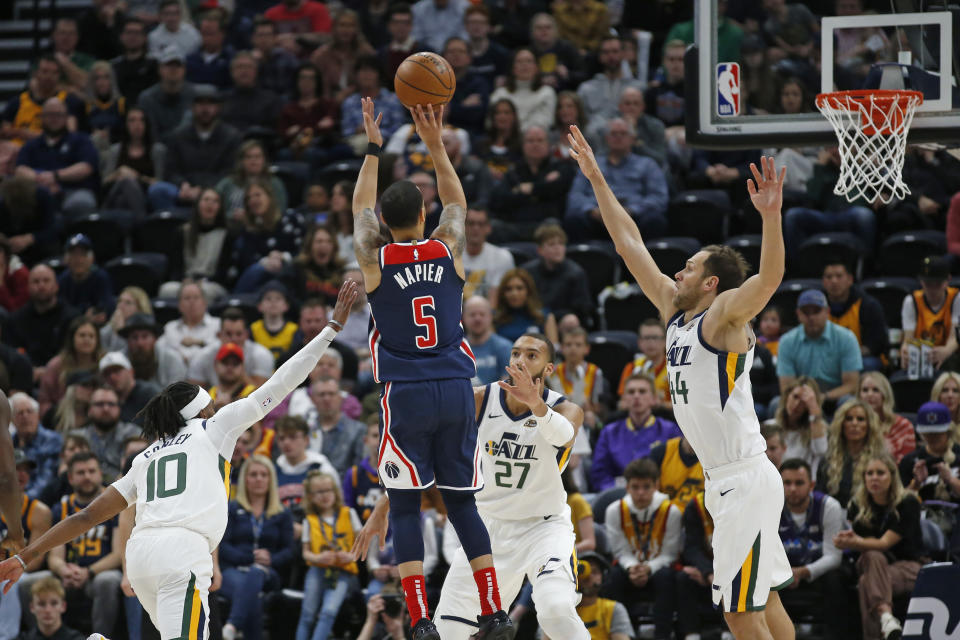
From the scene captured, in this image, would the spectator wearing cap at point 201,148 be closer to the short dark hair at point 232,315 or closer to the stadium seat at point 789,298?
the short dark hair at point 232,315

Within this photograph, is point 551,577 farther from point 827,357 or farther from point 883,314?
point 883,314

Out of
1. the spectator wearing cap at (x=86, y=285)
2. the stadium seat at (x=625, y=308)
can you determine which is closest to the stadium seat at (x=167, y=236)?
the spectator wearing cap at (x=86, y=285)

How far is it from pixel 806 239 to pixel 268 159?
6821 mm

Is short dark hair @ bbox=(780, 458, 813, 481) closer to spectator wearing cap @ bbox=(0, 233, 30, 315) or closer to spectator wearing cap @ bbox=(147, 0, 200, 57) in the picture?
spectator wearing cap @ bbox=(0, 233, 30, 315)

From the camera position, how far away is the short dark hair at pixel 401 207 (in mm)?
7566

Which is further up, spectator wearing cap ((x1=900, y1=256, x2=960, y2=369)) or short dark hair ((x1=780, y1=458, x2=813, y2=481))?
spectator wearing cap ((x1=900, y1=256, x2=960, y2=369))

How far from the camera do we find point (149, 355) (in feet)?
44.9

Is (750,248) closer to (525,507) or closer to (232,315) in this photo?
(232,315)

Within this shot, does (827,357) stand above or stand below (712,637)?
above

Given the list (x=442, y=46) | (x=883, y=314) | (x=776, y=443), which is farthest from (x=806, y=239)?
(x=442, y=46)

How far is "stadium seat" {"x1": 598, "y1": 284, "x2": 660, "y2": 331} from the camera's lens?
46.4 feet

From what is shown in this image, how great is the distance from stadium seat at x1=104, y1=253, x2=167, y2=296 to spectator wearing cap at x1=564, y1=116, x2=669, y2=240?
4.70 metres

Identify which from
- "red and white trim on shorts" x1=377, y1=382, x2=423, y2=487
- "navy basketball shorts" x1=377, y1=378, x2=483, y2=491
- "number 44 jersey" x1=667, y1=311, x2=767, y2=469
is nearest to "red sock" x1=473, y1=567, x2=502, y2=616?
"navy basketball shorts" x1=377, y1=378, x2=483, y2=491

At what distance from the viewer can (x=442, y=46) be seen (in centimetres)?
1745
